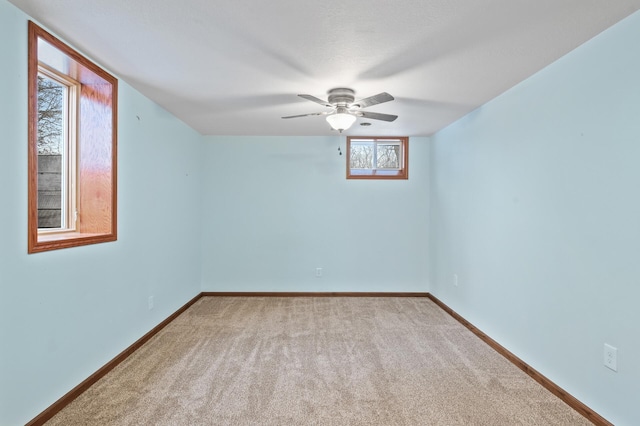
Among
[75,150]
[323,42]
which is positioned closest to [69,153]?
[75,150]

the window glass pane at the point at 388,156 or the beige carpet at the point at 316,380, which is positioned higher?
the window glass pane at the point at 388,156

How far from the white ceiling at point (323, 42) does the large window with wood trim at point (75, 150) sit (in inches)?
8.9

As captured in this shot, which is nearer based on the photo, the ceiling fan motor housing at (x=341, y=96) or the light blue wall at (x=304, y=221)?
the ceiling fan motor housing at (x=341, y=96)

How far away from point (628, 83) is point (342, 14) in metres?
1.56

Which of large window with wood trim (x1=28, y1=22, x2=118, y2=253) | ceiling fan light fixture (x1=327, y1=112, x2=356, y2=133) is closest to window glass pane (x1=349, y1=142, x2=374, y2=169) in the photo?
ceiling fan light fixture (x1=327, y1=112, x2=356, y2=133)

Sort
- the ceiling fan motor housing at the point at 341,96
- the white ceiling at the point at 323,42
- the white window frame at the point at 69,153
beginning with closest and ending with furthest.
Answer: the white ceiling at the point at 323,42 < the white window frame at the point at 69,153 < the ceiling fan motor housing at the point at 341,96

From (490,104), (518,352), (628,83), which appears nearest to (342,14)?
(628,83)

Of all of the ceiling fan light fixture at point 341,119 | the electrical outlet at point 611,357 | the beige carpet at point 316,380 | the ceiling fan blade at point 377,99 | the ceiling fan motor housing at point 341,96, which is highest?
the ceiling fan motor housing at point 341,96

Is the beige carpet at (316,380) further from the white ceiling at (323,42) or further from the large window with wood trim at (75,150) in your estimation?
the white ceiling at (323,42)

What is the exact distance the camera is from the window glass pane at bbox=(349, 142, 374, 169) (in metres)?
4.82

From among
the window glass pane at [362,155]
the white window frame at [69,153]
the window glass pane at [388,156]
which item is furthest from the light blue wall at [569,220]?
the white window frame at [69,153]

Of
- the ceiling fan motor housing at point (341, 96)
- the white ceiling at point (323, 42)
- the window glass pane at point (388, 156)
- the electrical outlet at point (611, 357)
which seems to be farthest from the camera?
the window glass pane at point (388, 156)

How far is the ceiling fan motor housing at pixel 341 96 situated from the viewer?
2787 mm

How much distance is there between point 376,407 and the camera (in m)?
2.08
